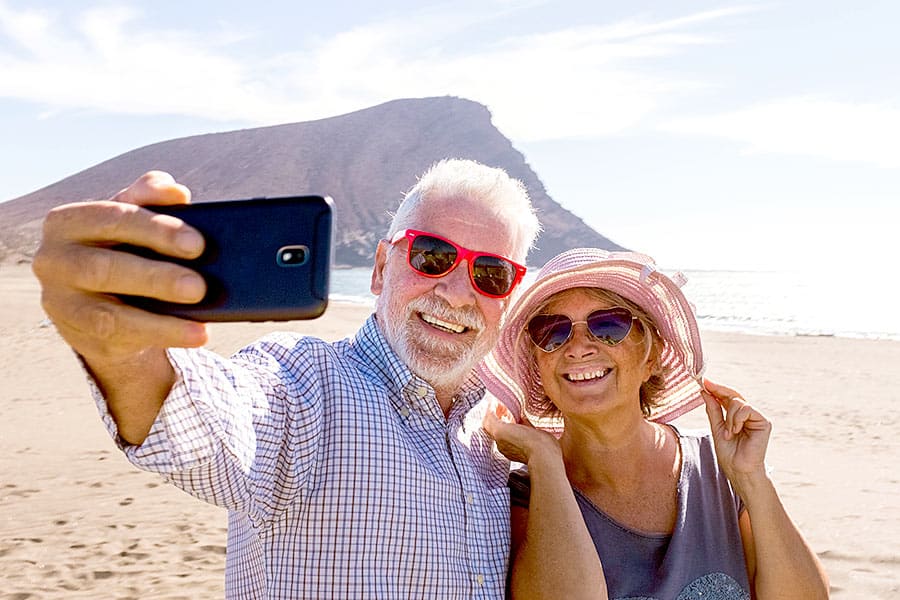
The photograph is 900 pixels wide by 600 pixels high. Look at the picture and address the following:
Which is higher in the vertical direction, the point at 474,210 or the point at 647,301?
A: the point at 474,210

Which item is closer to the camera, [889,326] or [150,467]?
[150,467]

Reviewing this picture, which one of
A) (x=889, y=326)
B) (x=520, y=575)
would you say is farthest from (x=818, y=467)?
(x=889, y=326)

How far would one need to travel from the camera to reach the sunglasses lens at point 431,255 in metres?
2.78

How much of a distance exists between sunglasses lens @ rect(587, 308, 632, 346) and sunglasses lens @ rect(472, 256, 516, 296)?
40 centimetres

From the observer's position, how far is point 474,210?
112 inches

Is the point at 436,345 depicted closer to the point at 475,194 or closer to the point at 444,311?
Answer: the point at 444,311

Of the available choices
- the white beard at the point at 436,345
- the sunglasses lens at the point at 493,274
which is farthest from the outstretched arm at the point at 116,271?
the sunglasses lens at the point at 493,274

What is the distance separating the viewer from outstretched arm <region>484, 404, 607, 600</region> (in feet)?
8.39

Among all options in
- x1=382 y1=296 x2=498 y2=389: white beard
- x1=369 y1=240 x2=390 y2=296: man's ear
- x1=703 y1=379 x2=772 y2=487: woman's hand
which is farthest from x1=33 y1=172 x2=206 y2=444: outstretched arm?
x1=703 y1=379 x2=772 y2=487: woman's hand

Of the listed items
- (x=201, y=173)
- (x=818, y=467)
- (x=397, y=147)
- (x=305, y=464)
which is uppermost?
(x=397, y=147)

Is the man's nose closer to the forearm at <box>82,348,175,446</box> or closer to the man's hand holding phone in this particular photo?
the forearm at <box>82,348,175,446</box>

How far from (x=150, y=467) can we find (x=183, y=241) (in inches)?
22.3

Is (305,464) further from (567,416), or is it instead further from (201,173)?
(201,173)

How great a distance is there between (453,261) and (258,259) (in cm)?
151
